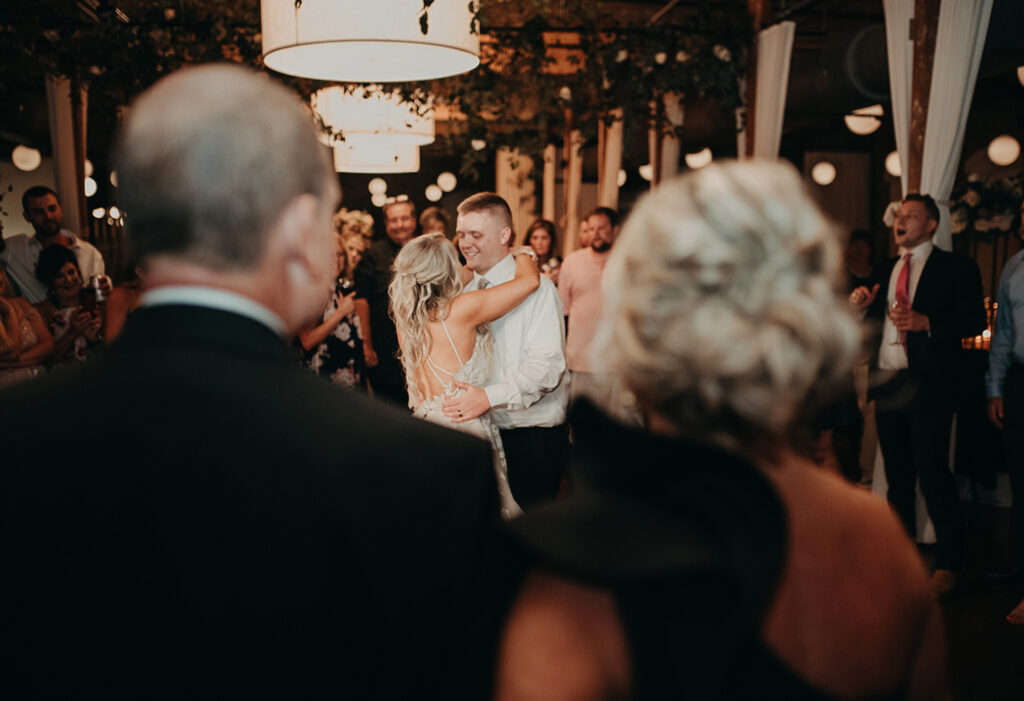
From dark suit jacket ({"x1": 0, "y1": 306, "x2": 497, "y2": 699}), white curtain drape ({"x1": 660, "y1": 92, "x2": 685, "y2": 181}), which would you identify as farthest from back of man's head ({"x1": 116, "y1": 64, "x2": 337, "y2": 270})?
white curtain drape ({"x1": 660, "y1": 92, "x2": 685, "y2": 181})

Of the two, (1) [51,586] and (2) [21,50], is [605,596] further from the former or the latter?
(2) [21,50]

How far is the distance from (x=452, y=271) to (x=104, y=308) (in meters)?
2.47

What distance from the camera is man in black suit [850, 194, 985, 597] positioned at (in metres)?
3.60

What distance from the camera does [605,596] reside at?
0.80 metres

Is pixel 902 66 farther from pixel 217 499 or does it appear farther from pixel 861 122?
pixel 217 499

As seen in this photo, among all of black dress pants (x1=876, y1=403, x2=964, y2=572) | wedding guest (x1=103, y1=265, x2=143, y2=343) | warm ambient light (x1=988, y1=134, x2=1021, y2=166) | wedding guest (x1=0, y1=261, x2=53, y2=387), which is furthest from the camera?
warm ambient light (x1=988, y1=134, x2=1021, y2=166)

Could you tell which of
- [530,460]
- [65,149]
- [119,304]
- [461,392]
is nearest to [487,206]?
[461,392]

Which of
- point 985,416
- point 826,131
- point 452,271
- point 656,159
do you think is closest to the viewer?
point 452,271

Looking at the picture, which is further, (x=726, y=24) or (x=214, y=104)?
(x=726, y=24)

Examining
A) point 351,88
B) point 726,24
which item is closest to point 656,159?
point 726,24

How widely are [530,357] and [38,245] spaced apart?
375cm

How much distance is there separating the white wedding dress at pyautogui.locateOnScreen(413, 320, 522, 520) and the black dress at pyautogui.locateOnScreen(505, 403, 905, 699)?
219cm

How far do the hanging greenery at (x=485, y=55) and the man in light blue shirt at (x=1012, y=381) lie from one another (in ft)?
9.76

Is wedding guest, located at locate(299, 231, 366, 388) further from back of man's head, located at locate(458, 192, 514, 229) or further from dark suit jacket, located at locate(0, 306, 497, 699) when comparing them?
dark suit jacket, located at locate(0, 306, 497, 699)
